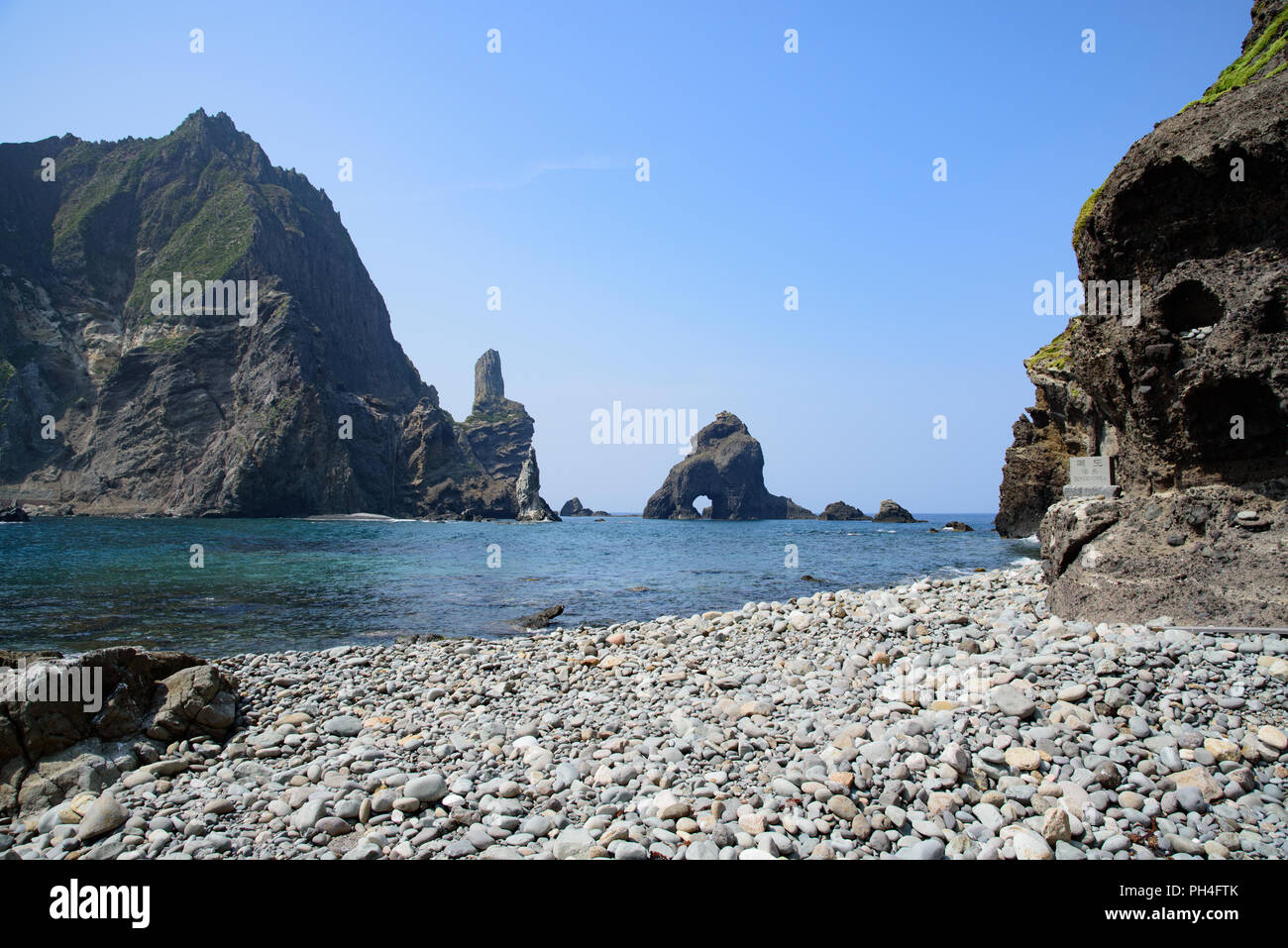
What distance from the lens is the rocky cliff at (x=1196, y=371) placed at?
8.96m

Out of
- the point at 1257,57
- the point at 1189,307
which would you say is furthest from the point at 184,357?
the point at 1189,307

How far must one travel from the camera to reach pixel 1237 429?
31.2ft

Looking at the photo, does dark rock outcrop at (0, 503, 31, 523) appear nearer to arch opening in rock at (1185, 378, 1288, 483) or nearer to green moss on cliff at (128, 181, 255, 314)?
green moss on cliff at (128, 181, 255, 314)

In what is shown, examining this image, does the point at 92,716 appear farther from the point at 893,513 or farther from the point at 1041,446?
the point at 893,513

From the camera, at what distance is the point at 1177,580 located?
29.8 ft

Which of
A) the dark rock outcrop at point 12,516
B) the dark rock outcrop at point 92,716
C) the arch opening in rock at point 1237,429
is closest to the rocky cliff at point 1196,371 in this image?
the arch opening in rock at point 1237,429

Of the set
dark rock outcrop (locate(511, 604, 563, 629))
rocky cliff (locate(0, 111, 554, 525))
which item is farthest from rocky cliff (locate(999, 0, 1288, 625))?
rocky cliff (locate(0, 111, 554, 525))

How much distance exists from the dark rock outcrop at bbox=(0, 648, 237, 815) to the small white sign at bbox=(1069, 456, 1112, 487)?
589 inches

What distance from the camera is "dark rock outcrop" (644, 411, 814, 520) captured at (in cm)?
16000

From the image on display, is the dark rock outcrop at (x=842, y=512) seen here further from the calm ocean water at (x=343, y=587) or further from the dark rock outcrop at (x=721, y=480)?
the calm ocean water at (x=343, y=587)

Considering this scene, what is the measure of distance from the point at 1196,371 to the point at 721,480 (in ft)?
497

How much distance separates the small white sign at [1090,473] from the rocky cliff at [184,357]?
118569 mm
